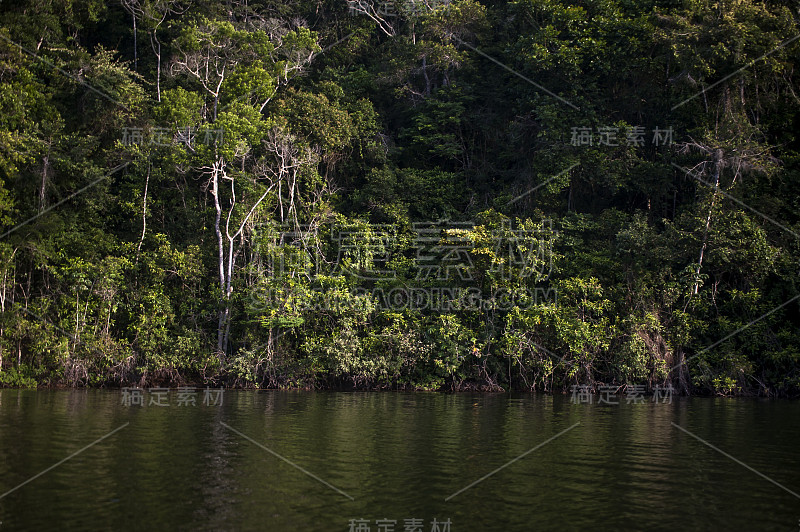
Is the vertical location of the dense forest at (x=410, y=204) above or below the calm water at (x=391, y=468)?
above

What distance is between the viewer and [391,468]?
38.3ft

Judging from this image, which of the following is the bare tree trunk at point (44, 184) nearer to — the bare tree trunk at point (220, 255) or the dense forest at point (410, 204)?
the dense forest at point (410, 204)

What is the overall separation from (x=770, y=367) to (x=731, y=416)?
6683mm

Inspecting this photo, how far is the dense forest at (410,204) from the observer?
24156 millimetres

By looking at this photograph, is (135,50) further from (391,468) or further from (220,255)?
(391,468)

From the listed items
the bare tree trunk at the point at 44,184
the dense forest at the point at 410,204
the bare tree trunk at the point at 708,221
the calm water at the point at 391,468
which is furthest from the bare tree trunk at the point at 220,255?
the bare tree trunk at the point at 708,221

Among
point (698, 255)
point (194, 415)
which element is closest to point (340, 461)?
point (194, 415)

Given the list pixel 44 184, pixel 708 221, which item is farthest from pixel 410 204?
pixel 44 184

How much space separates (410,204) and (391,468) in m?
18.7

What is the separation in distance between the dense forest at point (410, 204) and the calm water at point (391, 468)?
5.24 metres

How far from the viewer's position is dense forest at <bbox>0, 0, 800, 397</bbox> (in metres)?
24.2

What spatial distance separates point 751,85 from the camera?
82.7 feet

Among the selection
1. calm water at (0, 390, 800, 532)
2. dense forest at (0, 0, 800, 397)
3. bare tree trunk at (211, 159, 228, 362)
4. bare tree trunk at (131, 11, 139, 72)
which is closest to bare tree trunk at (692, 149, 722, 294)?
dense forest at (0, 0, 800, 397)

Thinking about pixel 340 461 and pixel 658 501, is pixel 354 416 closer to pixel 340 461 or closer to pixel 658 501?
pixel 340 461
